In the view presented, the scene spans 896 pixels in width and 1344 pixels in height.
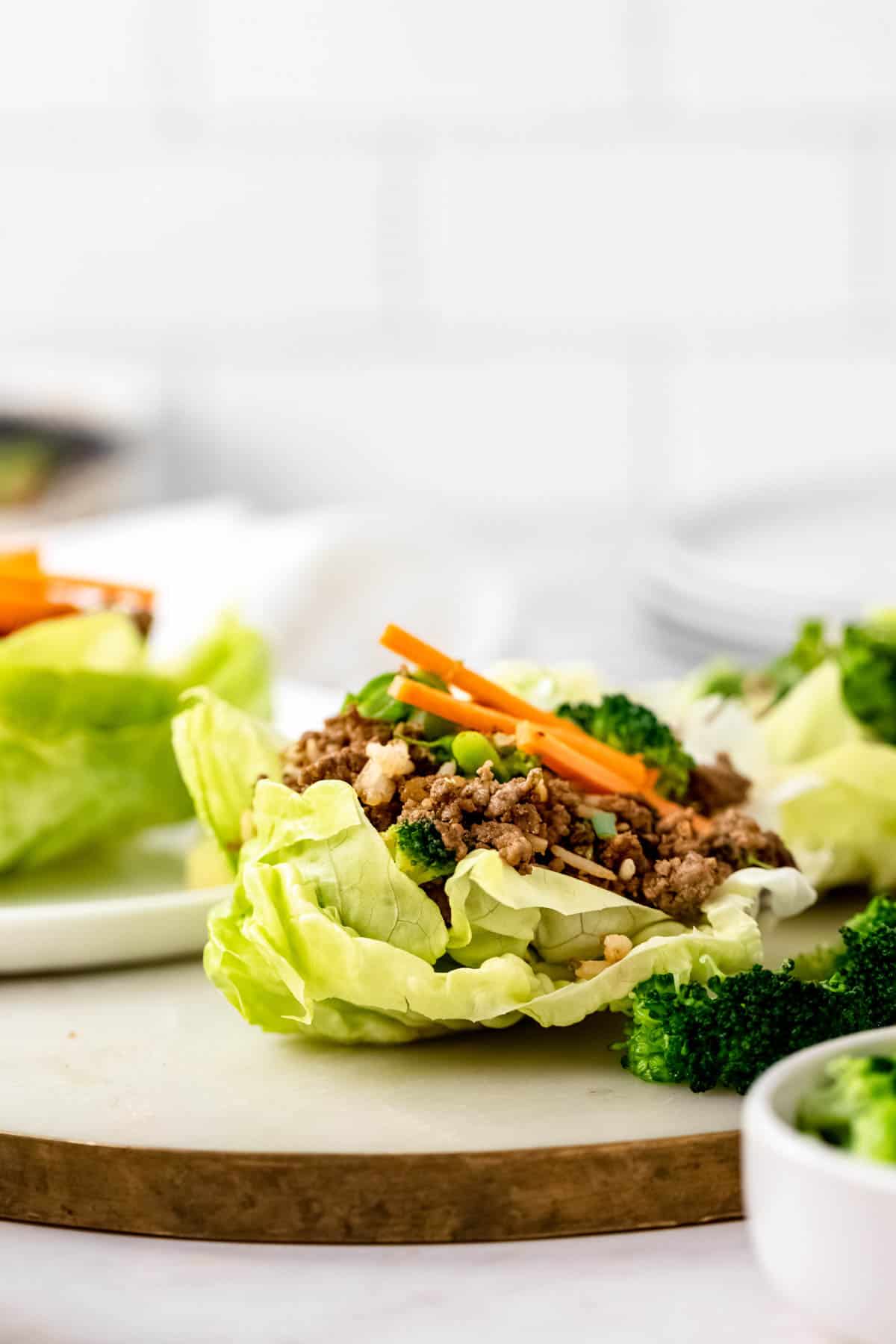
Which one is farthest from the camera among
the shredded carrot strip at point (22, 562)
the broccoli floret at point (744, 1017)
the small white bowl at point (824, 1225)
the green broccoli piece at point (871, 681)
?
the shredded carrot strip at point (22, 562)

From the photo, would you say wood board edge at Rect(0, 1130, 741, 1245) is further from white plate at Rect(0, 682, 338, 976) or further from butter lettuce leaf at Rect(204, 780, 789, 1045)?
white plate at Rect(0, 682, 338, 976)

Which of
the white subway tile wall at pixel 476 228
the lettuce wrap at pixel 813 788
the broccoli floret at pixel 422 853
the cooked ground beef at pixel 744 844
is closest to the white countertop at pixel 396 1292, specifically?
the broccoli floret at pixel 422 853

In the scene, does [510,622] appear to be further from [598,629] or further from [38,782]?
[38,782]

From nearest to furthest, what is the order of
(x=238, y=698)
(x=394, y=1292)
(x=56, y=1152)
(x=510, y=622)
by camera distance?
(x=394, y=1292) < (x=56, y=1152) < (x=238, y=698) < (x=510, y=622)

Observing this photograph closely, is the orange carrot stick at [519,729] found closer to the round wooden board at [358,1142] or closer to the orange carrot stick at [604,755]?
the orange carrot stick at [604,755]

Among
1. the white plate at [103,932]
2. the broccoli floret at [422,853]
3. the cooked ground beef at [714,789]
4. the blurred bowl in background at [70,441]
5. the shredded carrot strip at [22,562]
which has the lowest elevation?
the blurred bowl in background at [70,441]

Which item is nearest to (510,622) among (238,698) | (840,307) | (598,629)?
(598,629)

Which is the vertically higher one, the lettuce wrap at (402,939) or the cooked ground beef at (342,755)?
the cooked ground beef at (342,755)

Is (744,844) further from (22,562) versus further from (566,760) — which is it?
(22,562)
